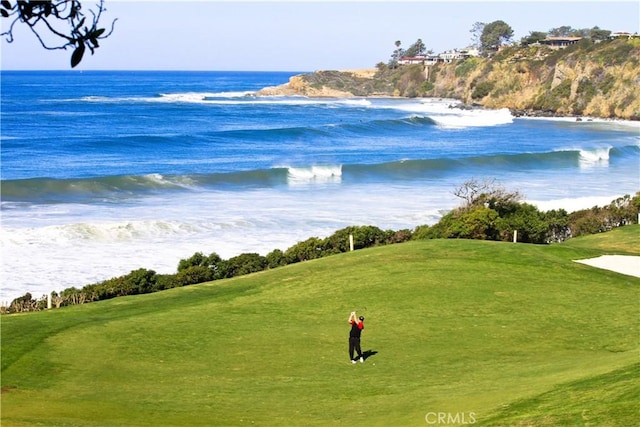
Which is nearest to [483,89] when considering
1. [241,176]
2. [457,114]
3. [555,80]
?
[555,80]

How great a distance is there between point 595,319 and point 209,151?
207 feet

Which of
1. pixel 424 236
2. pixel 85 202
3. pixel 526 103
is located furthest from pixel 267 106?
pixel 424 236

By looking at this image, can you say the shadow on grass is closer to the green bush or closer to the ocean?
the ocean

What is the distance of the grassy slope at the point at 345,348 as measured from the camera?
1559cm

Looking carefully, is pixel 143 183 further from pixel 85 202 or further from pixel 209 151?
pixel 209 151

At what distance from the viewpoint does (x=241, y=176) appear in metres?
65.1

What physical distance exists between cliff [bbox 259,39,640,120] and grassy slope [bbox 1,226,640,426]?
344 ft

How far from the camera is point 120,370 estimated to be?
1902cm

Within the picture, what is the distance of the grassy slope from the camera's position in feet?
51.1

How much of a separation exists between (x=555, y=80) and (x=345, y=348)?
12729 cm

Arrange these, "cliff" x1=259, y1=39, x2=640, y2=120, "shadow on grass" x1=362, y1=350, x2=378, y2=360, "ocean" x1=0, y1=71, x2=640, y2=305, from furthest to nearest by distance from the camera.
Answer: "cliff" x1=259, y1=39, x2=640, y2=120, "ocean" x1=0, y1=71, x2=640, y2=305, "shadow on grass" x1=362, y1=350, x2=378, y2=360

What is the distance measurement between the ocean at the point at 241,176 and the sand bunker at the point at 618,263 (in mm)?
13355

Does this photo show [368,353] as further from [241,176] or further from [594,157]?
[594,157]

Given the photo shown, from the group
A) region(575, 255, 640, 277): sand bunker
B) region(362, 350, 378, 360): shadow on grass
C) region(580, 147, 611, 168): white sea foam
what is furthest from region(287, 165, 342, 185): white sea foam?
region(362, 350, 378, 360): shadow on grass
